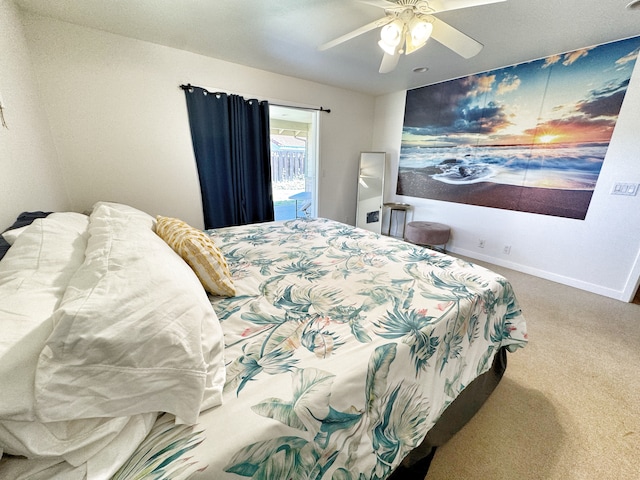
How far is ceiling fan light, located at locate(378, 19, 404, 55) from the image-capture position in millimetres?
Answer: 1527

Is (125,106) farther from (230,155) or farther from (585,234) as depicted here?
(585,234)

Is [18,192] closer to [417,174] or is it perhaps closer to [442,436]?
[442,436]

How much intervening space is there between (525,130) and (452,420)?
3106mm

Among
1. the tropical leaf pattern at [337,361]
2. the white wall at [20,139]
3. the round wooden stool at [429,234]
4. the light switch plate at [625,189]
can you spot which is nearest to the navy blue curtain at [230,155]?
the white wall at [20,139]

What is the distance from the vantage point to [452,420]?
3.83ft

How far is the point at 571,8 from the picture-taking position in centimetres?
175

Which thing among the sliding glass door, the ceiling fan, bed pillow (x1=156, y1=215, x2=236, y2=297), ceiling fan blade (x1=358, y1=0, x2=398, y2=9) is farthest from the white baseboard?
bed pillow (x1=156, y1=215, x2=236, y2=297)

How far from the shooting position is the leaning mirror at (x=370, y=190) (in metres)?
4.13

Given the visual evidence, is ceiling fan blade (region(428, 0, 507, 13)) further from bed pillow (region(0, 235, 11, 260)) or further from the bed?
bed pillow (region(0, 235, 11, 260))

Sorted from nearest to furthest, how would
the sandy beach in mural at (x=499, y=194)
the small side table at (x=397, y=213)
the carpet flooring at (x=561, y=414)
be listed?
the carpet flooring at (x=561, y=414) → the sandy beach in mural at (x=499, y=194) → the small side table at (x=397, y=213)

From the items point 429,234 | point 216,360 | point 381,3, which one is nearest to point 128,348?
point 216,360

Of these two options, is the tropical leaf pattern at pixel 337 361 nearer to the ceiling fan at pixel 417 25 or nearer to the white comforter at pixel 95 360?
the white comforter at pixel 95 360

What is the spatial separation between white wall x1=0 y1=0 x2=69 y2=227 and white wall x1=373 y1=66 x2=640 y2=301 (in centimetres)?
416

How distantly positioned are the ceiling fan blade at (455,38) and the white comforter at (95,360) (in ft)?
6.69
